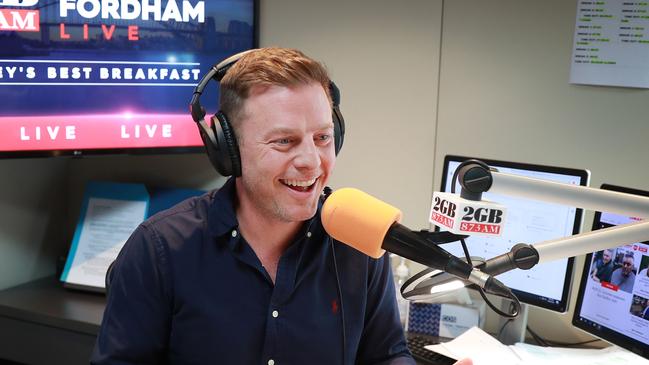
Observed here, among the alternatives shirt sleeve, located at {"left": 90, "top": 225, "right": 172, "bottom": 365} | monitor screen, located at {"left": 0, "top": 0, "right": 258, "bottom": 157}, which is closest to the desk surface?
monitor screen, located at {"left": 0, "top": 0, "right": 258, "bottom": 157}

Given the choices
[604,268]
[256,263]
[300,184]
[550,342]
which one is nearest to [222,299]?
[256,263]

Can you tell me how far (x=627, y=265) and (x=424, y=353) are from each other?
59cm

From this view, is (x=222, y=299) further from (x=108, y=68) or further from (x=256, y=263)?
(x=108, y=68)

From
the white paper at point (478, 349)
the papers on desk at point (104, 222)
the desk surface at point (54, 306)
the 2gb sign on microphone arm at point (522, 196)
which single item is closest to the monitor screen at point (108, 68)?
the papers on desk at point (104, 222)

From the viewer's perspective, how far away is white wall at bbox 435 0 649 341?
7.07 feet

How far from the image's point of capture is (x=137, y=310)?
1485mm

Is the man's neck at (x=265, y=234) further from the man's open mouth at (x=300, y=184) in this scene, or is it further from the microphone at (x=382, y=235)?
the microphone at (x=382, y=235)

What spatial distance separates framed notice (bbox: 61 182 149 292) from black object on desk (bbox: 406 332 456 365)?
1.00 meters

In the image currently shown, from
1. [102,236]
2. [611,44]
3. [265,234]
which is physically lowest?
[102,236]

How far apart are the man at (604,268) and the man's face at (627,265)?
1.3 inches

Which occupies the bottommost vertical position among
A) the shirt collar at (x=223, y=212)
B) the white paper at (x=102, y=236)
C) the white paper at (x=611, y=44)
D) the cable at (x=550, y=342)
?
the cable at (x=550, y=342)

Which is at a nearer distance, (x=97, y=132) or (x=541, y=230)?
(x=541, y=230)

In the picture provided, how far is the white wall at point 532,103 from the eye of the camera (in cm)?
215

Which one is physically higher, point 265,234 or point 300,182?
point 300,182
